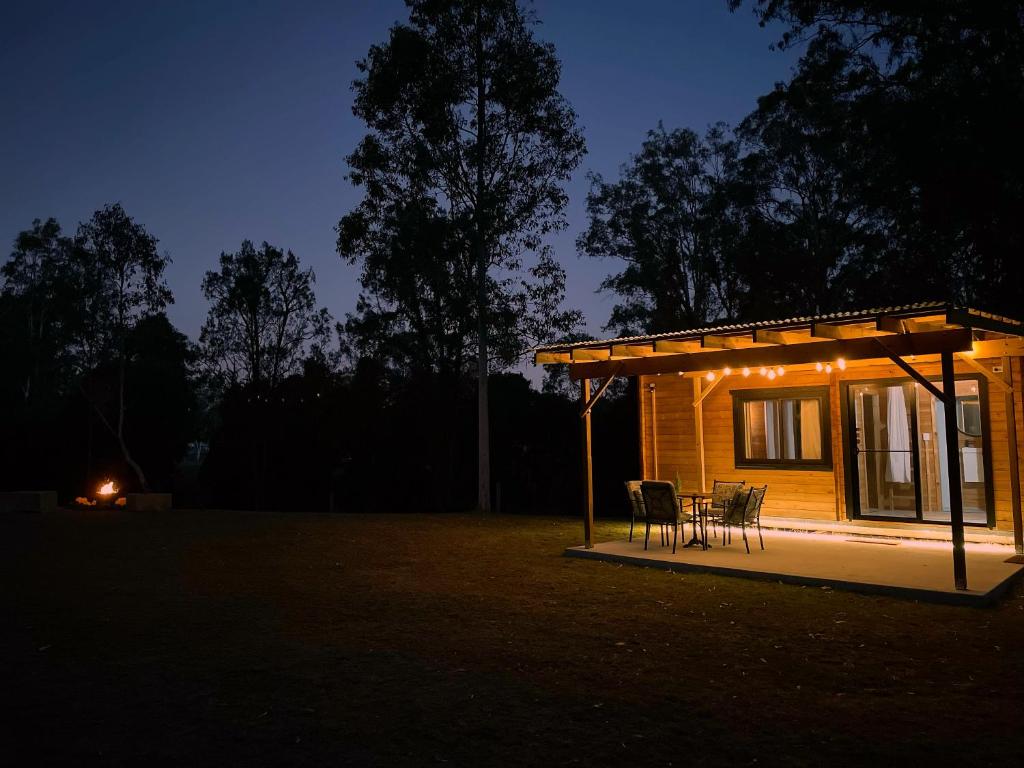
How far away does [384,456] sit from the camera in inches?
1016

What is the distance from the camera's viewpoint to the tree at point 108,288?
19703mm

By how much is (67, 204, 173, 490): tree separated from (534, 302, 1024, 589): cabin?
14.7 metres

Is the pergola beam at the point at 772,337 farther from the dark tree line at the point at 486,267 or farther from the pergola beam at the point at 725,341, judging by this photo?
the dark tree line at the point at 486,267

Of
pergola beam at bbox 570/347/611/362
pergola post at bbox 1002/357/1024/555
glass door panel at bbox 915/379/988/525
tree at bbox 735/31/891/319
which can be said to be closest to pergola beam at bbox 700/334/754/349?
pergola beam at bbox 570/347/611/362

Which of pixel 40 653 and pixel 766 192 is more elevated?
pixel 766 192

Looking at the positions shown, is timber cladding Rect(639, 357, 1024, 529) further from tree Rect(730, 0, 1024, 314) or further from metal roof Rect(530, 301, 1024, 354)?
tree Rect(730, 0, 1024, 314)

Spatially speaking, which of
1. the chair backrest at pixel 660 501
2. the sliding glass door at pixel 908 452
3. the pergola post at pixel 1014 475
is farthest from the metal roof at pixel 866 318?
the sliding glass door at pixel 908 452

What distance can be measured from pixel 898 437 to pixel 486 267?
10097mm

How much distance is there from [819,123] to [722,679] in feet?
56.1

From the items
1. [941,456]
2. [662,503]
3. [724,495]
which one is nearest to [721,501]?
[724,495]

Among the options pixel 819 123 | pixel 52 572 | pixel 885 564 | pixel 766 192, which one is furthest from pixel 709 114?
pixel 52 572

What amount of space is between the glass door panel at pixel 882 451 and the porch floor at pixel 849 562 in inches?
45.4

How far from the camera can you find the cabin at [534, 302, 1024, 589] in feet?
24.0

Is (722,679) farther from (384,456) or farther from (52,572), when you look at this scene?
(384,456)
